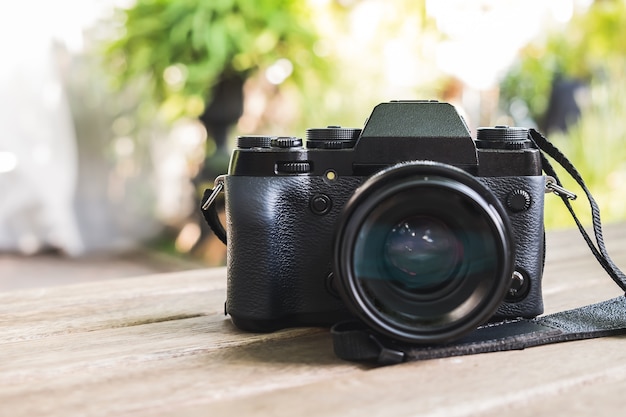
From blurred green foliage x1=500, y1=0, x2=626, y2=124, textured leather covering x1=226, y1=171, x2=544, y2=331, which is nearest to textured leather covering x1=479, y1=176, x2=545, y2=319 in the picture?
textured leather covering x1=226, y1=171, x2=544, y2=331

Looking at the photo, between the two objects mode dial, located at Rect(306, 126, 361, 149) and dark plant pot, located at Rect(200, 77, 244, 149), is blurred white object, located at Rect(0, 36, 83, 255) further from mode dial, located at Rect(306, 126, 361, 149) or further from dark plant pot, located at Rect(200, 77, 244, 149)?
mode dial, located at Rect(306, 126, 361, 149)

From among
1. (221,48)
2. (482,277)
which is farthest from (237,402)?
(221,48)

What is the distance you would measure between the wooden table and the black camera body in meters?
0.03

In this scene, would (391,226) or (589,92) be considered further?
(589,92)

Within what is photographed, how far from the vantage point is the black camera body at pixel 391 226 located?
45 centimetres

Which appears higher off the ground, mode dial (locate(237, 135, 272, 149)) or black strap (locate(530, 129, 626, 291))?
mode dial (locate(237, 135, 272, 149))

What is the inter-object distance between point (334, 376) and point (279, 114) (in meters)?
2.01

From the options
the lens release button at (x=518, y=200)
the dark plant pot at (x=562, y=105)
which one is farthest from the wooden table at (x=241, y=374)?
the dark plant pot at (x=562, y=105)

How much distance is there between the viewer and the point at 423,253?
19.1 inches

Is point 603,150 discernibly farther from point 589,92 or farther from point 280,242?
point 280,242

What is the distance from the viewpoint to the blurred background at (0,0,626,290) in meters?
1.82

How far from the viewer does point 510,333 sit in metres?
0.51

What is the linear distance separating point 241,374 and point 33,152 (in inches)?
67.4

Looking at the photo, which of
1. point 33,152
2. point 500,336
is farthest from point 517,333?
point 33,152
